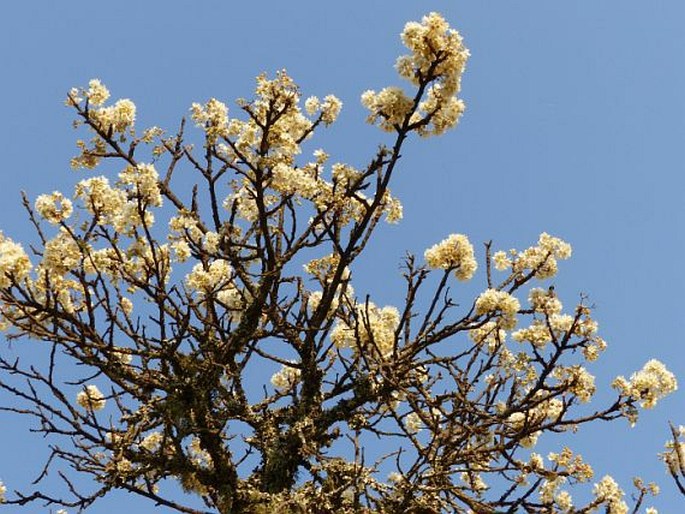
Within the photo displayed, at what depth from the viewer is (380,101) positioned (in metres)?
6.82

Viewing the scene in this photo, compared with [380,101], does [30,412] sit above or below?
below

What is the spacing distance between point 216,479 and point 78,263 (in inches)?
130

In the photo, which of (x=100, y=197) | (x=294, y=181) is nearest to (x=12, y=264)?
(x=100, y=197)

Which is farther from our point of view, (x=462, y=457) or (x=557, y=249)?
(x=557, y=249)

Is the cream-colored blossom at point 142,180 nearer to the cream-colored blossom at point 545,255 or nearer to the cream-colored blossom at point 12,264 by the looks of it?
the cream-colored blossom at point 12,264

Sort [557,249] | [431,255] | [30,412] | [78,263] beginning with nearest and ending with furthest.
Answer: [78,263], [431,255], [30,412], [557,249]

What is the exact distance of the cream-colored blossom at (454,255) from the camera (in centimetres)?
779

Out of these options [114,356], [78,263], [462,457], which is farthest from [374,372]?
[78,263]

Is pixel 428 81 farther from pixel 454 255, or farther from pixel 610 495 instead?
pixel 610 495

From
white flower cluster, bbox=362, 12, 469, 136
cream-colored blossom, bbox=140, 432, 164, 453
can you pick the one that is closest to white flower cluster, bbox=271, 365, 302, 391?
cream-colored blossom, bbox=140, 432, 164, 453

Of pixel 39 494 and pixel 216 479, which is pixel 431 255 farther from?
pixel 39 494

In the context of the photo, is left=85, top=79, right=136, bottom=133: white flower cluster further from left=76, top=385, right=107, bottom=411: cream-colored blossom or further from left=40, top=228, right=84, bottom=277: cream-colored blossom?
left=76, top=385, right=107, bottom=411: cream-colored blossom

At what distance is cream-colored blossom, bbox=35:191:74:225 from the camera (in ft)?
23.0

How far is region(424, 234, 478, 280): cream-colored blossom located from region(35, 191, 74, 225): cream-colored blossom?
3.71 meters
